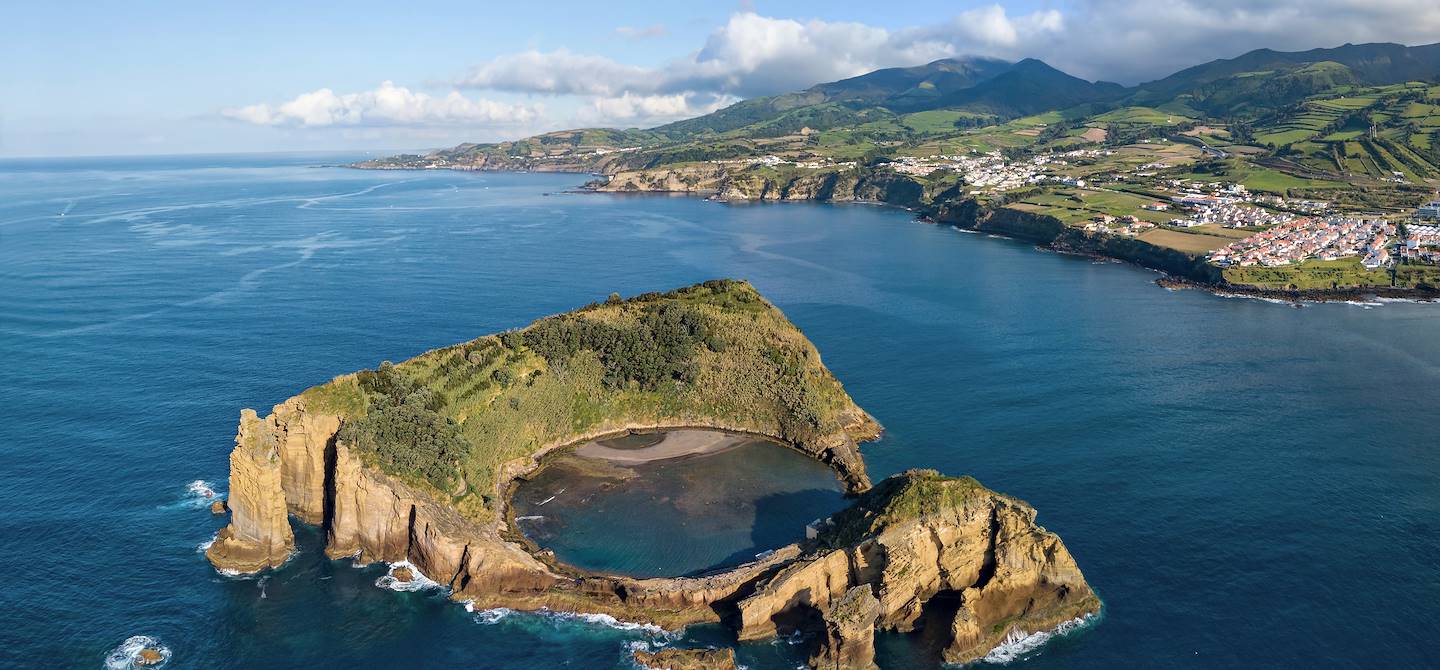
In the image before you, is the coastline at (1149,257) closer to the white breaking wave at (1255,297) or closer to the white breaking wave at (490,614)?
the white breaking wave at (1255,297)

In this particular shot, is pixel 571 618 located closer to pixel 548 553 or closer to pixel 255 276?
pixel 548 553

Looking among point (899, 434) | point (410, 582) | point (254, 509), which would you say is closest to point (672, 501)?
point (410, 582)

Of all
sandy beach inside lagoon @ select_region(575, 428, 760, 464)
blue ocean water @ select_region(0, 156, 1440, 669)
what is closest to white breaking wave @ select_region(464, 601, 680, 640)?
blue ocean water @ select_region(0, 156, 1440, 669)

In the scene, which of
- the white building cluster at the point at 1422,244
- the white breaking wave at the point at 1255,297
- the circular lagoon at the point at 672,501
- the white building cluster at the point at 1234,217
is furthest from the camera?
the white building cluster at the point at 1234,217

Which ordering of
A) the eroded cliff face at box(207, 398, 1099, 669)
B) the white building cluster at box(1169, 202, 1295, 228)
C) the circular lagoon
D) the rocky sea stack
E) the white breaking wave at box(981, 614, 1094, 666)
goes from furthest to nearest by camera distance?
the white building cluster at box(1169, 202, 1295, 228) → the circular lagoon → the rocky sea stack → the eroded cliff face at box(207, 398, 1099, 669) → the white breaking wave at box(981, 614, 1094, 666)

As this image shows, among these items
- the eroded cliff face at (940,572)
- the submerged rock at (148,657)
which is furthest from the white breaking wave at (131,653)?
the eroded cliff face at (940,572)

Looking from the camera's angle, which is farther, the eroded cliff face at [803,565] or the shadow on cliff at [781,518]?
the shadow on cliff at [781,518]

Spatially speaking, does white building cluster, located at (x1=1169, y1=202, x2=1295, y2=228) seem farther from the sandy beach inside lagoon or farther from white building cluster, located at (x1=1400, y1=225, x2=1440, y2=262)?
the sandy beach inside lagoon
